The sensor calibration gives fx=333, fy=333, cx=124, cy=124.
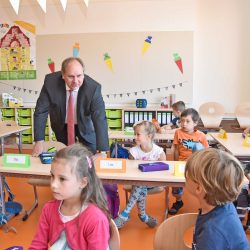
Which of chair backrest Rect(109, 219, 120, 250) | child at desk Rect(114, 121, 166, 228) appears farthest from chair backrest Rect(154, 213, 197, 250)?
child at desk Rect(114, 121, 166, 228)

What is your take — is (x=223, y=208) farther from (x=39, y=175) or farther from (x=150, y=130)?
(x=150, y=130)

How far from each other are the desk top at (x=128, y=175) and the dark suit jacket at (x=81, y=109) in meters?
0.34

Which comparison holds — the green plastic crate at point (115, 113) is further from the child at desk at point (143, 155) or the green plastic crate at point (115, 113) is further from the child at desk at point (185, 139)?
the child at desk at point (143, 155)

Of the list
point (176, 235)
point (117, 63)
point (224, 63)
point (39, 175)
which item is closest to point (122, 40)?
point (117, 63)

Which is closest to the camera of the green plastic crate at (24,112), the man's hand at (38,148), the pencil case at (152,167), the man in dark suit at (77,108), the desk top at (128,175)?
the desk top at (128,175)

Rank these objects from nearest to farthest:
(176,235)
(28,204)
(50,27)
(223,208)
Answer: (223,208), (176,235), (28,204), (50,27)

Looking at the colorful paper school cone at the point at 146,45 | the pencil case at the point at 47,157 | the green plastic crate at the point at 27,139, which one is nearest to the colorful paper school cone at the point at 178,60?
the colorful paper school cone at the point at 146,45

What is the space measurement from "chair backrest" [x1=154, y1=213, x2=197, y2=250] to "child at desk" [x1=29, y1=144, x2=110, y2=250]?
0.71 feet

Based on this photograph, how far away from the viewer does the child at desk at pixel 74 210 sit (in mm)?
1369

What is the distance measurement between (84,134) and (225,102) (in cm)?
365

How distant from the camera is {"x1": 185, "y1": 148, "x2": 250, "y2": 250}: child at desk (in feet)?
3.55

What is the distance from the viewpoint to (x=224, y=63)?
5664 millimetres

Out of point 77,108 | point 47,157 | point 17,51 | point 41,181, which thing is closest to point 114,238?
point 47,157

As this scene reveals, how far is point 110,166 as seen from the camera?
2334mm
